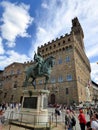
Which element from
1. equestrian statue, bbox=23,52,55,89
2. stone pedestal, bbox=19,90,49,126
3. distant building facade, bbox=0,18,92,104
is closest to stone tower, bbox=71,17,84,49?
distant building facade, bbox=0,18,92,104

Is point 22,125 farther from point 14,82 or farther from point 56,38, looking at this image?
point 14,82

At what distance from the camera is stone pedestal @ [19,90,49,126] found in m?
8.54

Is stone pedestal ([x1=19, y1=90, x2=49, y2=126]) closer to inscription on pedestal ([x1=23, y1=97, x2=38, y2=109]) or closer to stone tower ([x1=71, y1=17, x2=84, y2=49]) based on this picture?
inscription on pedestal ([x1=23, y1=97, x2=38, y2=109])

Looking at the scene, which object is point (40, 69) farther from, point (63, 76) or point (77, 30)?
point (77, 30)

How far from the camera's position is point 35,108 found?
29.1 feet

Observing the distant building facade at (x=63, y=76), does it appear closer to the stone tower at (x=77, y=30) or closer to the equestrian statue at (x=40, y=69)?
the stone tower at (x=77, y=30)

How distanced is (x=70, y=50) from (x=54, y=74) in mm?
7255

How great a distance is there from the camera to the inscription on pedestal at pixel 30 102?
908 cm

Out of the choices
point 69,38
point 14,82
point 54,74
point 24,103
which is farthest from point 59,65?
point 24,103

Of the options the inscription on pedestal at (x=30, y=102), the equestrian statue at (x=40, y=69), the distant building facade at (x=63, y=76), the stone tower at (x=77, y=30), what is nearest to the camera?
the inscription on pedestal at (x=30, y=102)

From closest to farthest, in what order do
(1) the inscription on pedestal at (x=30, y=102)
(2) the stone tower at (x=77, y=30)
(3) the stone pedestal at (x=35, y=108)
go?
(3) the stone pedestal at (x=35, y=108) → (1) the inscription on pedestal at (x=30, y=102) → (2) the stone tower at (x=77, y=30)

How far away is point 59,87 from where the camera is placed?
30250mm

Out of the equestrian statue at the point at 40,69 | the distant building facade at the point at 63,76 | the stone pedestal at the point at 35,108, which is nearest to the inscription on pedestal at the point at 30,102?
the stone pedestal at the point at 35,108

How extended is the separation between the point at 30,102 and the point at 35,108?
0.70 metres
